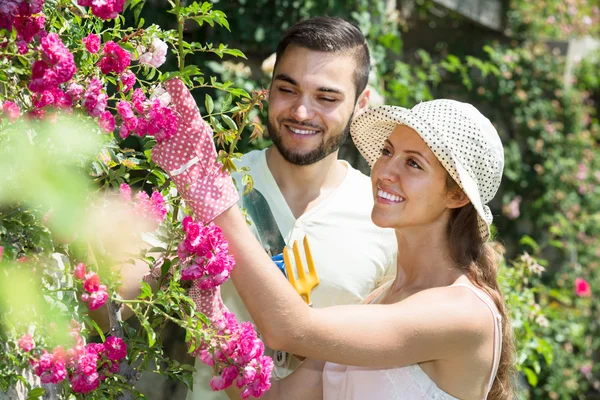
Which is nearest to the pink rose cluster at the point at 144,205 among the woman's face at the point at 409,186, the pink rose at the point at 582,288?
the woman's face at the point at 409,186

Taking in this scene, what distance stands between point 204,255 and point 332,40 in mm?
1346

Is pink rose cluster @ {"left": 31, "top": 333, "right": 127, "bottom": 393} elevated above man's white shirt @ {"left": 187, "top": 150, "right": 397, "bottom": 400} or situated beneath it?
elevated above

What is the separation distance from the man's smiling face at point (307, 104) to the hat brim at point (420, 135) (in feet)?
1.12

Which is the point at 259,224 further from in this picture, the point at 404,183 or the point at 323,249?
the point at 404,183

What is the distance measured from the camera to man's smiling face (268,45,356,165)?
105 inches

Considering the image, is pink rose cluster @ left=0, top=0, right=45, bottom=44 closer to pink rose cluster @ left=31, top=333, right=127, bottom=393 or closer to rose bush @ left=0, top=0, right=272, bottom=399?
rose bush @ left=0, top=0, right=272, bottom=399

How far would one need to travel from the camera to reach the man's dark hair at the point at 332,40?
8.89 ft

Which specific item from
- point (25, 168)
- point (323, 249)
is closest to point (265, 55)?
point (323, 249)

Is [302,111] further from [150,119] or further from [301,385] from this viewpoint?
[150,119]

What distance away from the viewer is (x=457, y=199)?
204cm

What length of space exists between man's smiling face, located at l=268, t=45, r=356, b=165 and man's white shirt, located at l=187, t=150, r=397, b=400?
0.43 feet

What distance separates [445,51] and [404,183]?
4838mm

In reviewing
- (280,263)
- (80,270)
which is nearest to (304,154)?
(280,263)

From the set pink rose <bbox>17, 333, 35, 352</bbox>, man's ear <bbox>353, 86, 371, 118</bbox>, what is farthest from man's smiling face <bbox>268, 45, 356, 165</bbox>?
pink rose <bbox>17, 333, 35, 352</bbox>
